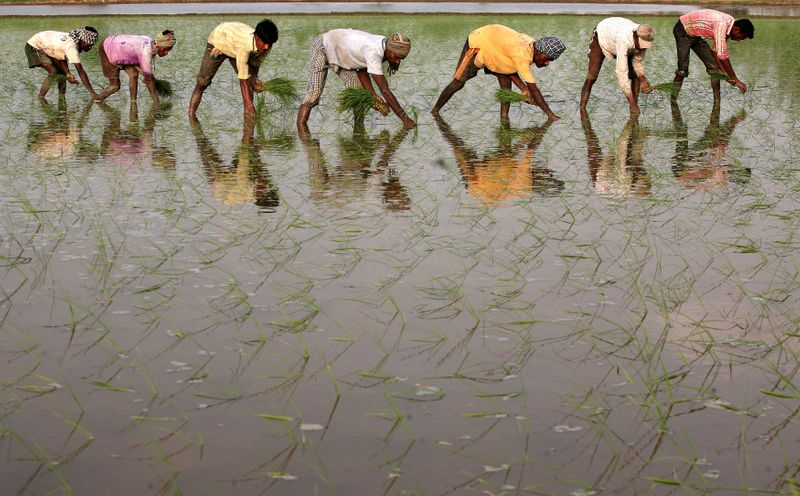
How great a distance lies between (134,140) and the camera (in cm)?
1015

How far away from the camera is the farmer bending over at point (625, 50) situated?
11.0 metres

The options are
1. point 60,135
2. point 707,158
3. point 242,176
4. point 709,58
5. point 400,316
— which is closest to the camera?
point 400,316

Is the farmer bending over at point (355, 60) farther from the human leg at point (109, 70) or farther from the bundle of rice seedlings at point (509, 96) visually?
the human leg at point (109, 70)

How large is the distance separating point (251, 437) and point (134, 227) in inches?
125

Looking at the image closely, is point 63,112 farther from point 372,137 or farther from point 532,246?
point 532,246

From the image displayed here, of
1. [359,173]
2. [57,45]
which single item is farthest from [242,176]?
[57,45]

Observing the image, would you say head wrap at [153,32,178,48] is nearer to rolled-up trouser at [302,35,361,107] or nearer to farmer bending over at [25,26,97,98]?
farmer bending over at [25,26,97,98]

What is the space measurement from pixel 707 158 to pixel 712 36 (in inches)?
128

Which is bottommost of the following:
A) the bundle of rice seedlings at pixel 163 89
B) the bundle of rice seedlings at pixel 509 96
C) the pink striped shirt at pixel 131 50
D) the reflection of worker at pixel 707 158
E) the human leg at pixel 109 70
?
the reflection of worker at pixel 707 158

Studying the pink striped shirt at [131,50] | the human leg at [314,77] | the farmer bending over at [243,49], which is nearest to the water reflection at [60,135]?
the pink striped shirt at [131,50]

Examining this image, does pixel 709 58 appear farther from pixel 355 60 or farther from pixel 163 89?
pixel 163 89

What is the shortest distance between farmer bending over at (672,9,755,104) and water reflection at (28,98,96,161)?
589 cm

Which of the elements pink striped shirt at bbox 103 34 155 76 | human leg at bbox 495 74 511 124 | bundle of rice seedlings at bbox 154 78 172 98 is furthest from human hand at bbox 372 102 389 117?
bundle of rice seedlings at bbox 154 78 172 98

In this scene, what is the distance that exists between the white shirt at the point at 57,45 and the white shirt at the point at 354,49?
3483 mm
